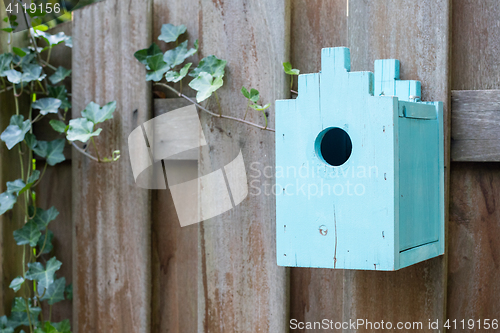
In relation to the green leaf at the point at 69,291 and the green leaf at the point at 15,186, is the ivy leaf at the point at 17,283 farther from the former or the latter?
the green leaf at the point at 15,186

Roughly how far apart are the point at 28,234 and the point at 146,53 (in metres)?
0.65

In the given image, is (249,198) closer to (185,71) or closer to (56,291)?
(185,71)

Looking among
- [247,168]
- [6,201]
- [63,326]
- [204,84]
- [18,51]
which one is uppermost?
[18,51]

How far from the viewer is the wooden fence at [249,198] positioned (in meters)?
1.16

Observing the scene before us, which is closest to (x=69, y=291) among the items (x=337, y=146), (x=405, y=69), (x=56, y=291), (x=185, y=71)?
(x=56, y=291)

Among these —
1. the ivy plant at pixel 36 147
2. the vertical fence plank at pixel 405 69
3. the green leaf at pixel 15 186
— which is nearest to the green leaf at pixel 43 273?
the ivy plant at pixel 36 147

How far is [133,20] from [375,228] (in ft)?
3.07

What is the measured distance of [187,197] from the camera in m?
1.45

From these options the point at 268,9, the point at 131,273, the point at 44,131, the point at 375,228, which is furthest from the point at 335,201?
the point at 44,131

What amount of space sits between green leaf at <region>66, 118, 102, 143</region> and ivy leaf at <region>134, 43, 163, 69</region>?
23cm

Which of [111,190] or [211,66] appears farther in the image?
[111,190]

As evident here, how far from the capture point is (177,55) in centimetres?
136

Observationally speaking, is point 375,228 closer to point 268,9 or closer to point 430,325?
point 430,325

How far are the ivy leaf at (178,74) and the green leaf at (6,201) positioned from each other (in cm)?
60
